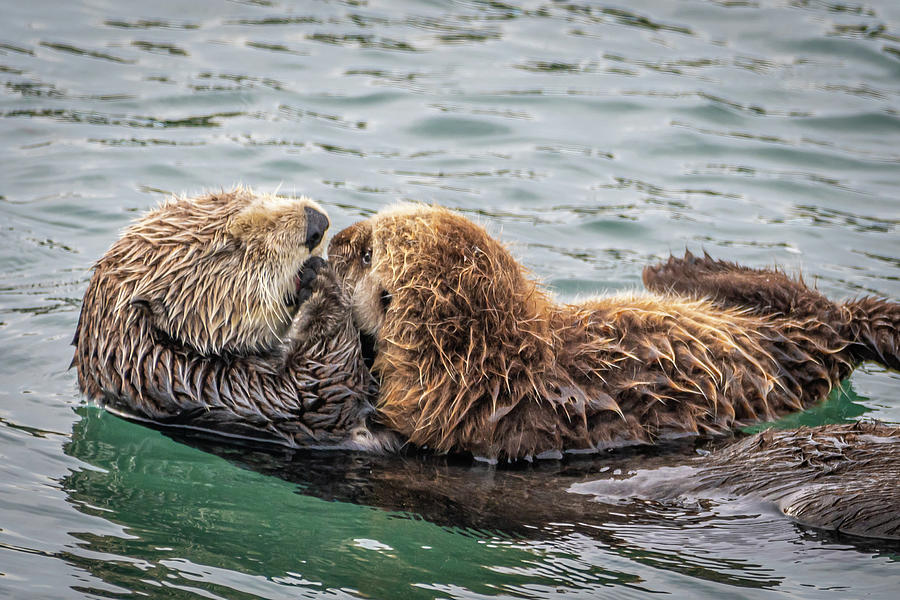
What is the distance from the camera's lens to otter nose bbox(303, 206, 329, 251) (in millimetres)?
4004

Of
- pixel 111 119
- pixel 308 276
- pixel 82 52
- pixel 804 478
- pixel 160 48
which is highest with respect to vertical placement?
pixel 160 48

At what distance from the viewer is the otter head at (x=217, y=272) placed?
394 cm

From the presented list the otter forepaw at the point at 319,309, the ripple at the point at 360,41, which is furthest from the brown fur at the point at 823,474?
the ripple at the point at 360,41

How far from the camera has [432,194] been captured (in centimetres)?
690

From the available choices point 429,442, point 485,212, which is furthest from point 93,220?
point 429,442

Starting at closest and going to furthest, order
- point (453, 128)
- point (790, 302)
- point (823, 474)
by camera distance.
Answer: point (823, 474) < point (790, 302) < point (453, 128)

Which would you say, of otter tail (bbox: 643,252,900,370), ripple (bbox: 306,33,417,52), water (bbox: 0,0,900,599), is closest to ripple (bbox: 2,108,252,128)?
water (bbox: 0,0,900,599)

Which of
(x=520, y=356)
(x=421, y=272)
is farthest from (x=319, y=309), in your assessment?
(x=520, y=356)

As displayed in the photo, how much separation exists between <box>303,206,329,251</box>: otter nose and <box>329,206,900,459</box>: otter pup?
153 mm

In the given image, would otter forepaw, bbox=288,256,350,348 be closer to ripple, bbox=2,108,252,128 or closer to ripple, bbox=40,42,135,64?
ripple, bbox=2,108,252,128

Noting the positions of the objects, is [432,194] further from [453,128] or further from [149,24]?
[149,24]

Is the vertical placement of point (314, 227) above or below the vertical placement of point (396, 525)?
above

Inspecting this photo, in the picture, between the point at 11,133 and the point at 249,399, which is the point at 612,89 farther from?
the point at 249,399

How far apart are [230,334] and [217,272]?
10.0 inches
